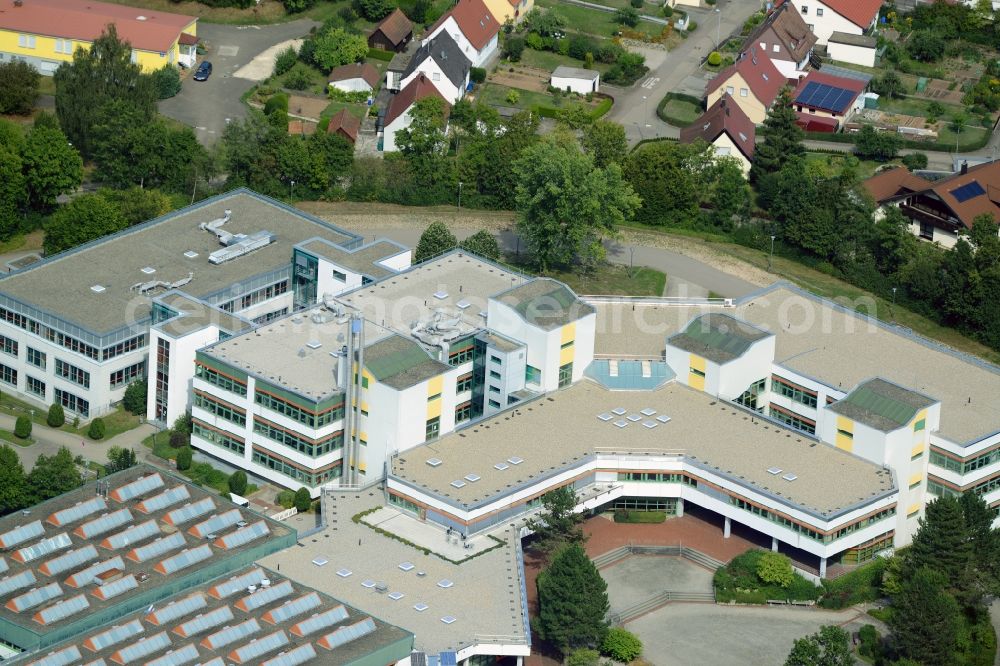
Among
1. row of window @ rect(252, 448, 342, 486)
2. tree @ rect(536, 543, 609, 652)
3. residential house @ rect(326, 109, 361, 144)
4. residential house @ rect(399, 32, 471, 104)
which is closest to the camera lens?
tree @ rect(536, 543, 609, 652)

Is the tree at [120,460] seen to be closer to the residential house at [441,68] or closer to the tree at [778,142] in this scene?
the residential house at [441,68]

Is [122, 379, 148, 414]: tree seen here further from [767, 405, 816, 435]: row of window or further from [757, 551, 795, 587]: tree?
[757, 551, 795, 587]: tree

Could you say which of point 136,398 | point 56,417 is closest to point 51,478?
point 56,417

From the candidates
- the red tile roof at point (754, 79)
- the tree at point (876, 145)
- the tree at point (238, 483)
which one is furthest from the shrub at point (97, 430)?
the tree at point (876, 145)

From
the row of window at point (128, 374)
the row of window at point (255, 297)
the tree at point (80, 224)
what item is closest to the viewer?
the row of window at point (128, 374)

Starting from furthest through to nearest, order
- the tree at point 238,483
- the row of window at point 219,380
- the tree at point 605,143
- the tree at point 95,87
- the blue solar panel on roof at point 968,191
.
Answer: the tree at point 95,87
the tree at point 605,143
the blue solar panel on roof at point 968,191
the row of window at point 219,380
the tree at point 238,483

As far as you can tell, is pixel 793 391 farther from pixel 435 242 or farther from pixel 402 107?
pixel 402 107

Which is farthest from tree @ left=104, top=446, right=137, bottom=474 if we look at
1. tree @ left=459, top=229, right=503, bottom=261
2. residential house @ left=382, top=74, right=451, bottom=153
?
residential house @ left=382, top=74, right=451, bottom=153
